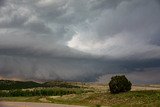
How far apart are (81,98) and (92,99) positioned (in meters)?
8.26

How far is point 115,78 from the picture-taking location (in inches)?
4279

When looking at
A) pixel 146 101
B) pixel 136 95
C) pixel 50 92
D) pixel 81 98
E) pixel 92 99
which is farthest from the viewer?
pixel 50 92

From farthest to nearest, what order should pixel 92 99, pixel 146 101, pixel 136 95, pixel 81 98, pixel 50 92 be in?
1. pixel 50 92
2. pixel 81 98
3. pixel 92 99
4. pixel 136 95
5. pixel 146 101

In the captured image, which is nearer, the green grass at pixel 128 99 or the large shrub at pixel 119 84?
the green grass at pixel 128 99

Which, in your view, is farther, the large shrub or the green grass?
the large shrub

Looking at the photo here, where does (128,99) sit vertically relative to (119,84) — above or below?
below

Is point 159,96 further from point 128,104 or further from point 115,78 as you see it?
point 115,78

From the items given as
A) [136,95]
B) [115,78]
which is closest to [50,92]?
[115,78]

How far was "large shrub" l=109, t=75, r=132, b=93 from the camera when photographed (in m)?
106

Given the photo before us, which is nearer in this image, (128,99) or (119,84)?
(128,99)

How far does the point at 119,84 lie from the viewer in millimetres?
106250

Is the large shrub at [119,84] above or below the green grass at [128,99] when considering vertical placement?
above

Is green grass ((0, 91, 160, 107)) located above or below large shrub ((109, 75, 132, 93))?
below

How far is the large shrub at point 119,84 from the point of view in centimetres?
10619
